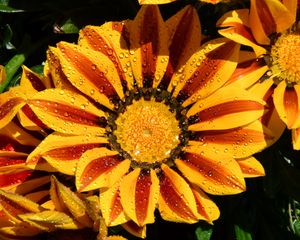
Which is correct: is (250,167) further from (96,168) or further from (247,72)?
(96,168)

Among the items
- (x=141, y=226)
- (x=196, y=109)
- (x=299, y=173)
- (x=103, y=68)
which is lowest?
(x=299, y=173)

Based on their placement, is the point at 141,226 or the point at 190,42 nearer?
the point at 141,226

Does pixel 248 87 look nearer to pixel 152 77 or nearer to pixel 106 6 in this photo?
pixel 152 77

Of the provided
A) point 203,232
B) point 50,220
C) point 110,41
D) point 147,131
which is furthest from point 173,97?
point 50,220

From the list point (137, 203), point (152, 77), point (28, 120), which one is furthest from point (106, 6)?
point (137, 203)

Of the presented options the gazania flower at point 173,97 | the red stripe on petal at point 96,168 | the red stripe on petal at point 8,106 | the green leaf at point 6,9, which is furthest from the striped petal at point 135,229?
the green leaf at point 6,9

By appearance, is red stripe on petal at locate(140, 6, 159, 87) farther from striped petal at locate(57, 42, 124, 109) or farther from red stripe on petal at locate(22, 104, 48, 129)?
red stripe on petal at locate(22, 104, 48, 129)

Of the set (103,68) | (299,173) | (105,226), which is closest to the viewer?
(105,226)
